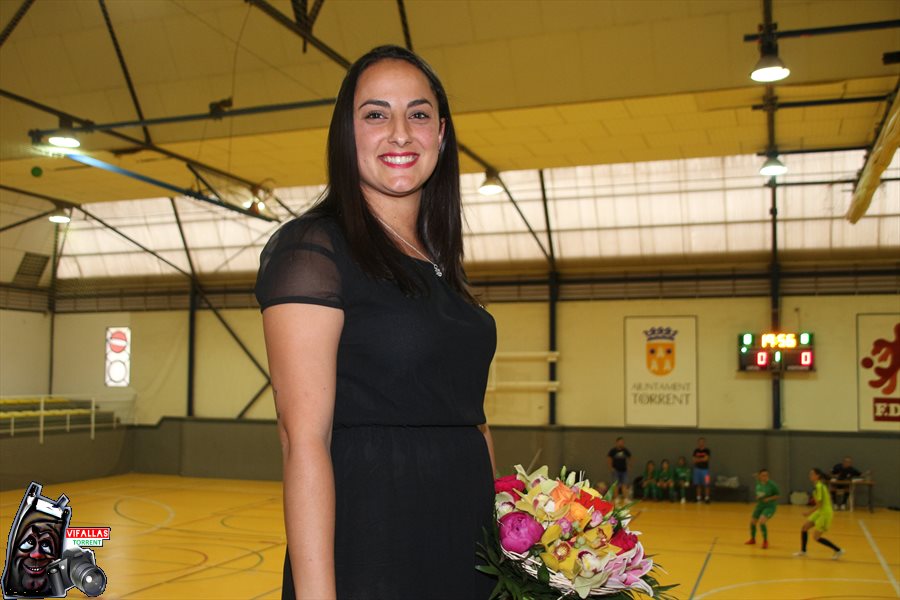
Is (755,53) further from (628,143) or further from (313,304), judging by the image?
(313,304)

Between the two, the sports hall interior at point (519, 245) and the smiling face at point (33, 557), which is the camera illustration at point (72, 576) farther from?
the sports hall interior at point (519, 245)

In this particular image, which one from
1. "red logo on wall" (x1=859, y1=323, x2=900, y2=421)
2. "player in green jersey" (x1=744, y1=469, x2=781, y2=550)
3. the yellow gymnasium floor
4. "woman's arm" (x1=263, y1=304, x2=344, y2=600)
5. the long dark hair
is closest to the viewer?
"woman's arm" (x1=263, y1=304, x2=344, y2=600)

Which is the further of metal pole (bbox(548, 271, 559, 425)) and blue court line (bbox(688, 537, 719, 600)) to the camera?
metal pole (bbox(548, 271, 559, 425))

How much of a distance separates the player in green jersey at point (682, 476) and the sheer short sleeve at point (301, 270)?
22.6 m

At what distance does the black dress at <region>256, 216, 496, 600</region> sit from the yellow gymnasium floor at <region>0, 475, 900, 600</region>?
8.53 m

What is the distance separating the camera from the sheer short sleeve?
186 cm

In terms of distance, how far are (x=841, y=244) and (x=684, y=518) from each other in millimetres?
8166

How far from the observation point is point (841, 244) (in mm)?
22938

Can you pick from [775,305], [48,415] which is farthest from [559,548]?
[48,415]

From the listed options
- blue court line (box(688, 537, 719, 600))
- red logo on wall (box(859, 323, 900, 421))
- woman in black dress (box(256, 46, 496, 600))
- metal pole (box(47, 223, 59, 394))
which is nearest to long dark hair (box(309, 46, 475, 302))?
woman in black dress (box(256, 46, 496, 600))

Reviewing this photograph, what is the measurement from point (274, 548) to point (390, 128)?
15.4 meters

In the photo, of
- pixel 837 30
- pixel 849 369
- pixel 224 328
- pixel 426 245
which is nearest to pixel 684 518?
pixel 849 369

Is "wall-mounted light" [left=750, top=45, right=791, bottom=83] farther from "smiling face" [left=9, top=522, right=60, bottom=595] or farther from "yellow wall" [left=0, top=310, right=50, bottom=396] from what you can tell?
"yellow wall" [left=0, top=310, right=50, bottom=396]

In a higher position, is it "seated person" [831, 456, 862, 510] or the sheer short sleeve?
the sheer short sleeve
